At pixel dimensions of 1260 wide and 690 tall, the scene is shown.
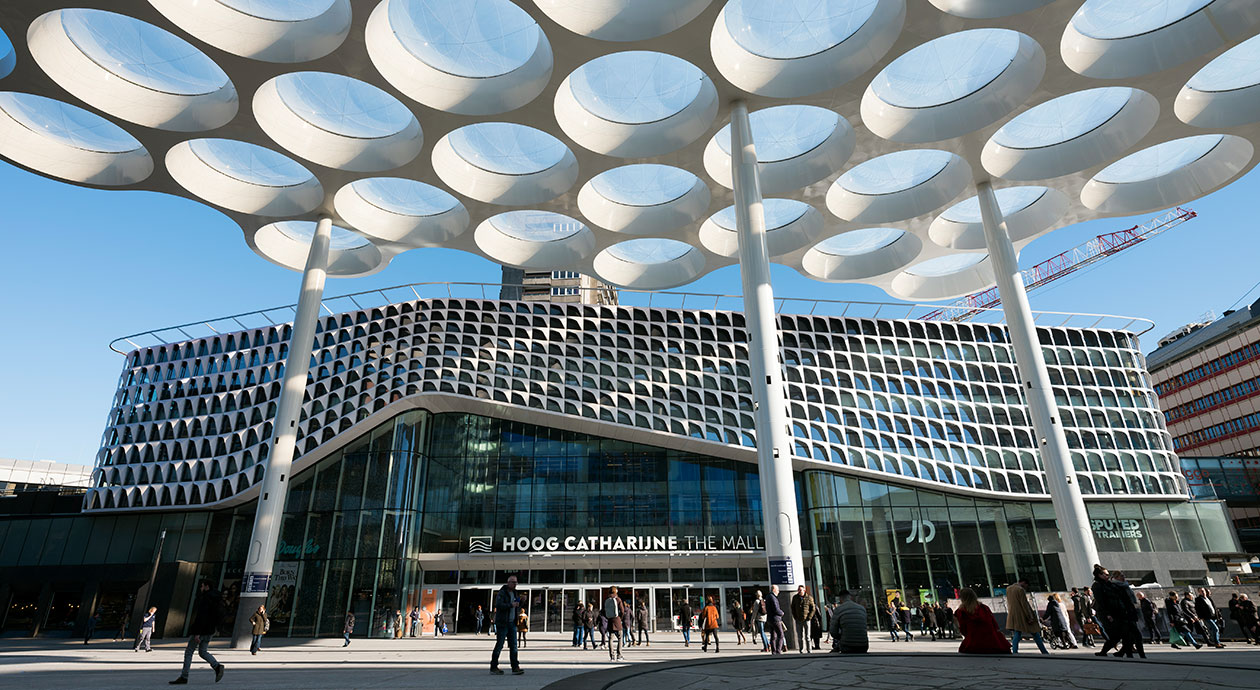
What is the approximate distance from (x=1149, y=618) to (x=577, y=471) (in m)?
24.3

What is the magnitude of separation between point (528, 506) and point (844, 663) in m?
26.8

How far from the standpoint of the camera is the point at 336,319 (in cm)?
3512

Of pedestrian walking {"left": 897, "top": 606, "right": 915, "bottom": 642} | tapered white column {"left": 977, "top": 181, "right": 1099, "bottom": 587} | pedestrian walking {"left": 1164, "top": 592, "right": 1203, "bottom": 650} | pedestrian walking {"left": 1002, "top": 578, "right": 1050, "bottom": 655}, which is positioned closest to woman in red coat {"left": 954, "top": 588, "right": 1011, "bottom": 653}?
pedestrian walking {"left": 1002, "top": 578, "right": 1050, "bottom": 655}

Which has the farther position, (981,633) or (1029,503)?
(1029,503)

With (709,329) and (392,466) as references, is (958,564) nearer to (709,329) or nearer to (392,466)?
(709,329)

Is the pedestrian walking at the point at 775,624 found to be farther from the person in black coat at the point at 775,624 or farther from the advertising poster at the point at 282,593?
the advertising poster at the point at 282,593

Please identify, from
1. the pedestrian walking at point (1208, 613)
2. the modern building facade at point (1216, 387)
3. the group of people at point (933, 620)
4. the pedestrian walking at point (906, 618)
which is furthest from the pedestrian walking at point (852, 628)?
the modern building facade at point (1216, 387)

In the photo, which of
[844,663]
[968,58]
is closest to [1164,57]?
[968,58]

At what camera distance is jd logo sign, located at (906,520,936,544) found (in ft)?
112

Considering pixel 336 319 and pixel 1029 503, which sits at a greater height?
pixel 336 319

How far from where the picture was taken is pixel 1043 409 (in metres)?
22.7

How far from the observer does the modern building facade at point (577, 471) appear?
32844 mm

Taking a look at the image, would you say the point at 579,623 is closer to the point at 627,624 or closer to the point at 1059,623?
the point at 627,624

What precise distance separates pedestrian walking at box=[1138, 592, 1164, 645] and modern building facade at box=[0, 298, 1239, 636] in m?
16.6
